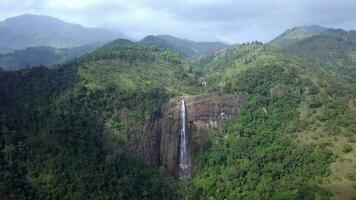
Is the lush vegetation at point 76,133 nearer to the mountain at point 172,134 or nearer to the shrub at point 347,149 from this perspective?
the mountain at point 172,134

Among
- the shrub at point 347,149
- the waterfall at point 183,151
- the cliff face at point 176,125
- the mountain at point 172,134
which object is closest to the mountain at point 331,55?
the mountain at point 172,134

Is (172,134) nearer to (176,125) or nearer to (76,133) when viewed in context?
(176,125)

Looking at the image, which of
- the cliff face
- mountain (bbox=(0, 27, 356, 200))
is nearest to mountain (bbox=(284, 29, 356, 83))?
mountain (bbox=(0, 27, 356, 200))

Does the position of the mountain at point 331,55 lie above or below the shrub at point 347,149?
above

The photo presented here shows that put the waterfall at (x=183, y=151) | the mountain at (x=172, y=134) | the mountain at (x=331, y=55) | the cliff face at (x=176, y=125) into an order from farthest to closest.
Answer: the mountain at (x=331, y=55), the cliff face at (x=176, y=125), the waterfall at (x=183, y=151), the mountain at (x=172, y=134)

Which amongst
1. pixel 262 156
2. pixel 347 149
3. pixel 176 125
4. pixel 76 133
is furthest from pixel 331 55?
pixel 76 133

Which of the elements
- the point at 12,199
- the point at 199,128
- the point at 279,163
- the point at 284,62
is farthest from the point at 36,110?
the point at 284,62
